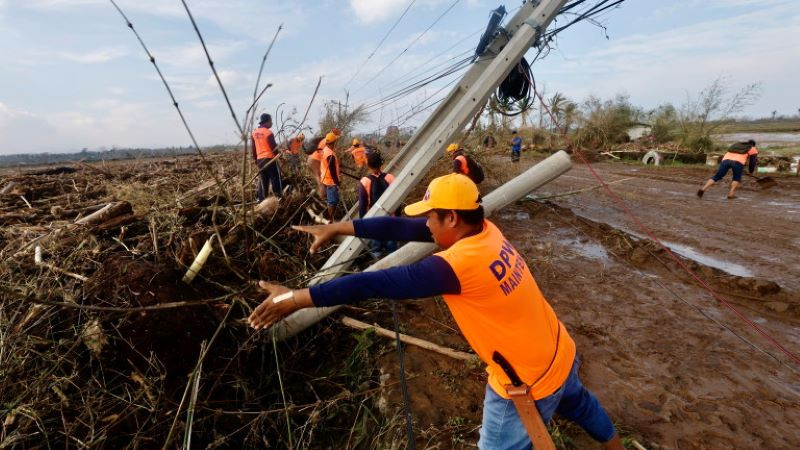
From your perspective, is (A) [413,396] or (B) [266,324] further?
(A) [413,396]

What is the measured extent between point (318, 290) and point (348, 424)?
2.06 metres

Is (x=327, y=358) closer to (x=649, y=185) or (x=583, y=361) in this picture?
(x=583, y=361)

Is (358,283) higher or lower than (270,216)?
higher

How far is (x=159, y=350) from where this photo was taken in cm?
282

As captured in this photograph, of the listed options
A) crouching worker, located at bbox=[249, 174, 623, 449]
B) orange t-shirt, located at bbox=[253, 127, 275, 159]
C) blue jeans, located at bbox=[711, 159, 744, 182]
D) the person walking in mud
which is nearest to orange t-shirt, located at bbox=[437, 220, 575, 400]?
crouching worker, located at bbox=[249, 174, 623, 449]

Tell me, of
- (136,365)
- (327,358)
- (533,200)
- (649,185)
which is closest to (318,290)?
(136,365)

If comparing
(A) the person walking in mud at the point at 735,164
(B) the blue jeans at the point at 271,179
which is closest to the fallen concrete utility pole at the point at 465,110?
(B) the blue jeans at the point at 271,179

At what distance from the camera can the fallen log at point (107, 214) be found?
388cm

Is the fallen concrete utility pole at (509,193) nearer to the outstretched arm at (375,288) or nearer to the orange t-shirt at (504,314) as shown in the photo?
the orange t-shirt at (504,314)

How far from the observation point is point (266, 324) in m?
1.80

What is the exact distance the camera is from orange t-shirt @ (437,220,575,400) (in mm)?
1700

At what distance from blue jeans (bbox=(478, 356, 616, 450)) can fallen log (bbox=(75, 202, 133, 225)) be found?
4092 mm

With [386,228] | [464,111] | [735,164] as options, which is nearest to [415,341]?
[386,228]

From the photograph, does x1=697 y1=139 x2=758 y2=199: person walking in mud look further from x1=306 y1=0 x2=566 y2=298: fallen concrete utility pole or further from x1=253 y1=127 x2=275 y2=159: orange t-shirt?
x1=253 y1=127 x2=275 y2=159: orange t-shirt
